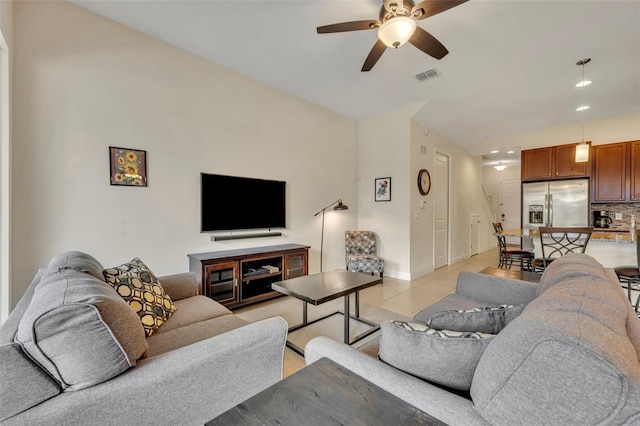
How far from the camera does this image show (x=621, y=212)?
193 inches

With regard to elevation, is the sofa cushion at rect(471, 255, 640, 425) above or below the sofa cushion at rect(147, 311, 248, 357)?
above

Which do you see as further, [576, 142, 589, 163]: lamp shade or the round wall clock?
the round wall clock

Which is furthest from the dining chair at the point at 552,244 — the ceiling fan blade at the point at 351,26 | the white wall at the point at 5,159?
the white wall at the point at 5,159

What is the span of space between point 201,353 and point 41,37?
3052 mm

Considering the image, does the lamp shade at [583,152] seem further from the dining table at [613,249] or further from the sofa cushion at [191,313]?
the sofa cushion at [191,313]

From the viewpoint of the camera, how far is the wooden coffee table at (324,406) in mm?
712

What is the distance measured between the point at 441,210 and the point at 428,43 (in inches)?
154

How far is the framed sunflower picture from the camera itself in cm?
263

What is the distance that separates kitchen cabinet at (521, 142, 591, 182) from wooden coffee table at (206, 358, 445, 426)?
6.42m

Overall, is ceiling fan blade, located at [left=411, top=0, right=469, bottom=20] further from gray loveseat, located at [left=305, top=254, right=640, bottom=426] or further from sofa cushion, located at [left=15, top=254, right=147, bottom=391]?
sofa cushion, located at [left=15, top=254, right=147, bottom=391]

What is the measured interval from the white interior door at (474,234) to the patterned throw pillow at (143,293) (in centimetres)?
684

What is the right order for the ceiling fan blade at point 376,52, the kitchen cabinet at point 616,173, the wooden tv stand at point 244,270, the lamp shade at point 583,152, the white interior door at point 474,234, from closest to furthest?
the ceiling fan blade at point 376,52 → the wooden tv stand at point 244,270 → the lamp shade at point 583,152 → the kitchen cabinet at point 616,173 → the white interior door at point 474,234

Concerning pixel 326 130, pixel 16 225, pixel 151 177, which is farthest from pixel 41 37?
pixel 326 130

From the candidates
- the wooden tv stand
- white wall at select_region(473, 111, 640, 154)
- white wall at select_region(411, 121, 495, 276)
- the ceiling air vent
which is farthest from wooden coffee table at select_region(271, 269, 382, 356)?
white wall at select_region(473, 111, 640, 154)
